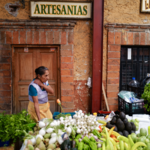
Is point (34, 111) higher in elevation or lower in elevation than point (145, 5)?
lower

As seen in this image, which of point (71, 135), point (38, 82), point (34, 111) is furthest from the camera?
point (34, 111)

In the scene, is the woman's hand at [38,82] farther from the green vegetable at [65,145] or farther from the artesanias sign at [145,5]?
the artesanias sign at [145,5]

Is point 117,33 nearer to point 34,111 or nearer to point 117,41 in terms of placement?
point 117,41

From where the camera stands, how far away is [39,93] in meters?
2.58

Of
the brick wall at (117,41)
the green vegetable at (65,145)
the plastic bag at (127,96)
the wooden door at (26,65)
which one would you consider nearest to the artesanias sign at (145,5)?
the brick wall at (117,41)

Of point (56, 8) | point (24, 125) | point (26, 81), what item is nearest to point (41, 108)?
point (24, 125)

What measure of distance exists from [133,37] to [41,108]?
2853 mm

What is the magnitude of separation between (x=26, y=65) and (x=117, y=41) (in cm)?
241

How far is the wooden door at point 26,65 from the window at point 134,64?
1791 mm

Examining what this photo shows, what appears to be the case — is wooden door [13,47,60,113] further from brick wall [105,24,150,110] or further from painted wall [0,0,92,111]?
brick wall [105,24,150,110]

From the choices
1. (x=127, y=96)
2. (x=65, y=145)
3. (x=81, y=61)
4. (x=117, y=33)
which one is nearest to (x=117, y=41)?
(x=117, y=33)

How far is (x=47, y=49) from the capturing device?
148 inches

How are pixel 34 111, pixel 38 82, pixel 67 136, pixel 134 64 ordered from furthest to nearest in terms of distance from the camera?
pixel 134 64 → pixel 34 111 → pixel 38 82 → pixel 67 136

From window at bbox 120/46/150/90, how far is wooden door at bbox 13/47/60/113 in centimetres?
179
